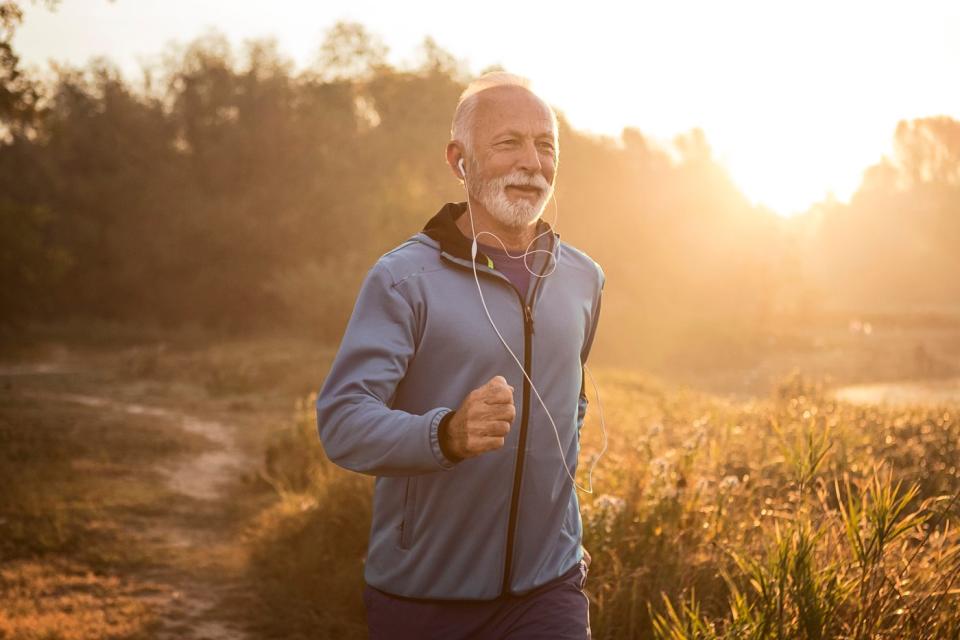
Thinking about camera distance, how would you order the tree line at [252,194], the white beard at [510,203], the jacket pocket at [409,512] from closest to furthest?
the jacket pocket at [409,512]
the white beard at [510,203]
the tree line at [252,194]

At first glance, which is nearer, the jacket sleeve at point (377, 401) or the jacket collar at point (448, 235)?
the jacket sleeve at point (377, 401)

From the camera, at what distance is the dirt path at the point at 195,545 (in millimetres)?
6605

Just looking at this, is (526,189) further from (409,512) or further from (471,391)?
(409,512)

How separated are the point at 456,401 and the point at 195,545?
6.90 meters

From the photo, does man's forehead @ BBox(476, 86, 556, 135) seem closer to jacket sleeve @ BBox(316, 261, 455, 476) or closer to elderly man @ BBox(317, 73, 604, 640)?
elderly man @ BBox(317, 73, 604, 640)

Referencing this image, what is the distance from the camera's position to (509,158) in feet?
9.73

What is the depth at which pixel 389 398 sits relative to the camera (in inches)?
102

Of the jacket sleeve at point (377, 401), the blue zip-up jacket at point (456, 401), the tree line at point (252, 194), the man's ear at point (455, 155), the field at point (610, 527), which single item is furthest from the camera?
the tree line at point (252, 194)

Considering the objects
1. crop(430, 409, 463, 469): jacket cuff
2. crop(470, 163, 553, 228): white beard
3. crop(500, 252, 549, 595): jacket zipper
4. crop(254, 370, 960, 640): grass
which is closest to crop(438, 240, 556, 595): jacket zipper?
crop(500, 252, 549, 595): jacket zipper

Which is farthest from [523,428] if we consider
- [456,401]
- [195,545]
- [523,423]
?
[195,545]

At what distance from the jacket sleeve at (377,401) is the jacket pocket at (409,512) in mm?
285

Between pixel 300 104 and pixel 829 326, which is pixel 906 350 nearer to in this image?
pixel 829 326

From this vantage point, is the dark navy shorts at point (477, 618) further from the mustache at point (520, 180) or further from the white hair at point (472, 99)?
the white hair at point (472, 99)

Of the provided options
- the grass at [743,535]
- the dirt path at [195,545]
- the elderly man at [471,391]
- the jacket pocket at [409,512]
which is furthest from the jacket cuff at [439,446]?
the dirt path at [195,545]
